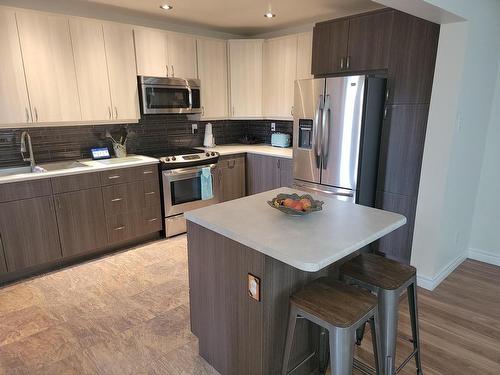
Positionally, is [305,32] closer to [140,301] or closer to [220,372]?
[140,301]

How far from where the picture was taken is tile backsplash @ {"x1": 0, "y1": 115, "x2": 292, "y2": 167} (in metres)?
3.29

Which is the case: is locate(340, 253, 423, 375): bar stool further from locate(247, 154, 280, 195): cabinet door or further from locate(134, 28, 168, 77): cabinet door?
locate(134, 28, 168, 77): cabinet door

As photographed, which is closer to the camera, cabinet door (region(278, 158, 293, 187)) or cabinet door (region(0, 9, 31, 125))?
cabinet door (region(0, 9, 31, 125))

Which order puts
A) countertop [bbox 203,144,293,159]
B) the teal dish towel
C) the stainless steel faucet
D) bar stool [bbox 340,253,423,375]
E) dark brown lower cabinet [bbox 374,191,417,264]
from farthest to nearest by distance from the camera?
countertop [bbox 203,144,293,159], the teal dish towel, the stainless steel faucet, dark brown lower cabinet [bbox 374,191,417,264], bar stool [bbox 340,253,423,375]

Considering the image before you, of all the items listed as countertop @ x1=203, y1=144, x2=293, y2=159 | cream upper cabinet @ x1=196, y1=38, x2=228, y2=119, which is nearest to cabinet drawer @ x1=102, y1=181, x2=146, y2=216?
countertop @ x1=203, y1=144, x2=293, y2=159

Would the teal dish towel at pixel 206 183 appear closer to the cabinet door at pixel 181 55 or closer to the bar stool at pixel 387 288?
the cabinet door at pixel 181 55

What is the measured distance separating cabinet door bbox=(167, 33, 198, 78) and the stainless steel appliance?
94cm

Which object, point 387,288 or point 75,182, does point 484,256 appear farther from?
point 75,182

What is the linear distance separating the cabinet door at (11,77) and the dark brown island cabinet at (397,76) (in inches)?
111

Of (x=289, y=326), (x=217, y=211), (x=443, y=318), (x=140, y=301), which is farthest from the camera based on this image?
(x=140, y=301)

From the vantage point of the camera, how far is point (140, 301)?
2682 millimetres

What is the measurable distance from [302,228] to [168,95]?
2.80 m

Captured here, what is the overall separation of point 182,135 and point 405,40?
2.84 m

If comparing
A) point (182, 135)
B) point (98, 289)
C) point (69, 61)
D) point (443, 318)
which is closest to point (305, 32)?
point (182, 135)
